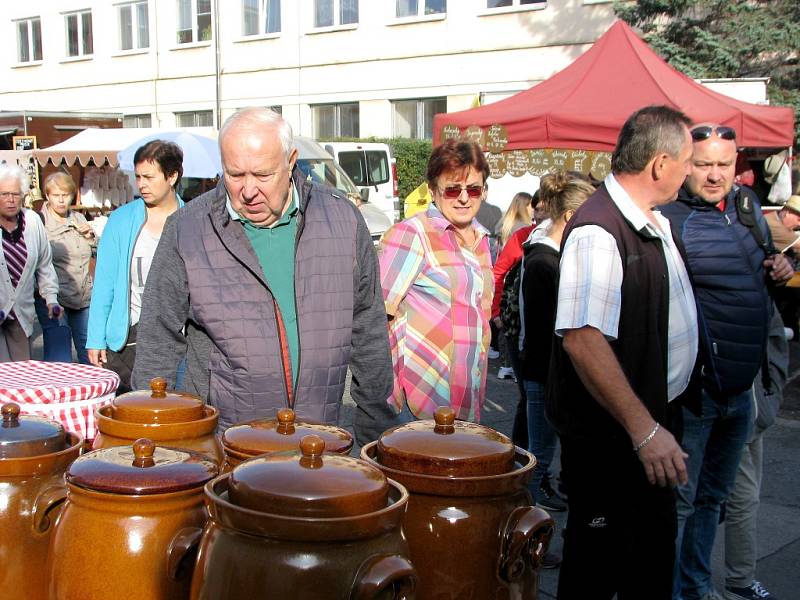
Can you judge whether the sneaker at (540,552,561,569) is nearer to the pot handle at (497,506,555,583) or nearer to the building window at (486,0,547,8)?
the pot handle at (497,506,555,583)

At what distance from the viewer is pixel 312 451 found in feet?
4.28

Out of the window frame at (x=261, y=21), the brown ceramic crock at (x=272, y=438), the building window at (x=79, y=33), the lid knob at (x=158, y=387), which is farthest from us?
the building window at (x=79, y=33)

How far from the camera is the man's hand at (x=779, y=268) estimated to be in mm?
3355

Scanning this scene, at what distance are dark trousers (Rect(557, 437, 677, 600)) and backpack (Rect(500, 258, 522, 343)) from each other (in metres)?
2.10

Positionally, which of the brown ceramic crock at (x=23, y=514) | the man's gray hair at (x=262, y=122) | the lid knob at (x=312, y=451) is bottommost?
the brown ceramic crock at (x=23, y=514)

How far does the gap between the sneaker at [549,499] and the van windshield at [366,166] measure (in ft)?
47.1

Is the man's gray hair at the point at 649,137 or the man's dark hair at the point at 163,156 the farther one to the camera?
the man's dark hair at the point at 163,156

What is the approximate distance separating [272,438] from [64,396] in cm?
98

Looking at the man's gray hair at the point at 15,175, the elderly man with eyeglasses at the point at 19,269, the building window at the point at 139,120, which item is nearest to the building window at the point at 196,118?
the building window at the point at 139,120

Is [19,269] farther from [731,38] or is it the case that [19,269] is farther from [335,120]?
[335,120]

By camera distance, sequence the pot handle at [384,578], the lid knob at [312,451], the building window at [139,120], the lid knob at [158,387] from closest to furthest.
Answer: the pot handle at [384,578]
the lid knob at [312,451]
the lid knob at [158,387]
the building window at [139,120]

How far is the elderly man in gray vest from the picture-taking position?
8.01ft

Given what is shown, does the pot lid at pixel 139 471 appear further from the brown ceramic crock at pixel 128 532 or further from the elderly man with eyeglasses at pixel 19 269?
the elderly man with eyeglasses at pixel 19 269

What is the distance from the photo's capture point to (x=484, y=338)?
3561 mm
